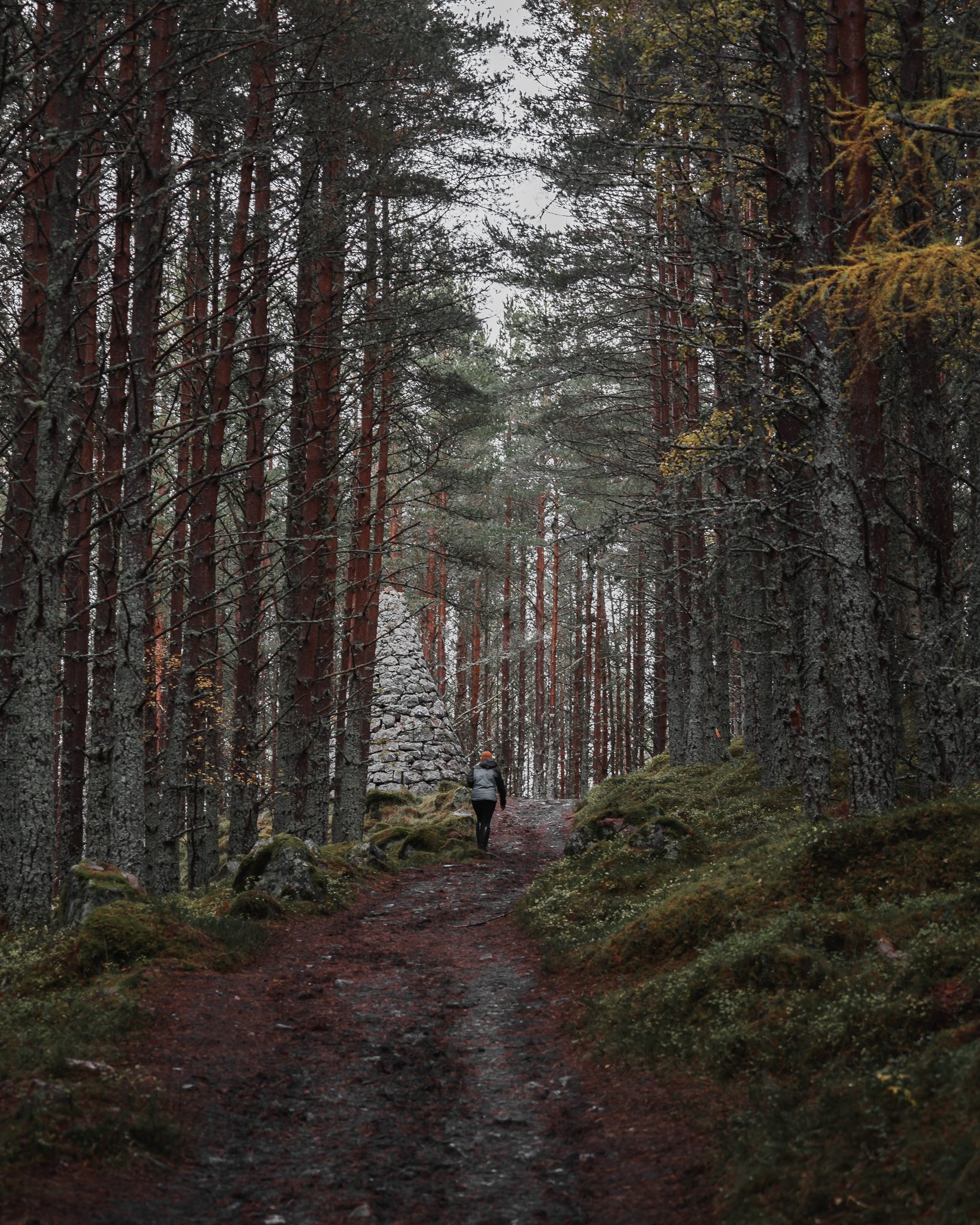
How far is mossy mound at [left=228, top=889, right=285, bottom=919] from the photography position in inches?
378

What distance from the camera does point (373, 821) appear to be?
20.0 metres

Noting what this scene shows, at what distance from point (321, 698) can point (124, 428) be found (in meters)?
5.06

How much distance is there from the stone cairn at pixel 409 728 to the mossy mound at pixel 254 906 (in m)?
13.2

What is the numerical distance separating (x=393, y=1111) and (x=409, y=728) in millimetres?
19517

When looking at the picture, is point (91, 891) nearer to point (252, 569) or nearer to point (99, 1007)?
point (99, 1007)

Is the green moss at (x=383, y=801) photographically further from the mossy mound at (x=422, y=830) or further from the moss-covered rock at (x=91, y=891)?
the moss-covered rock at (x=91, y=891)

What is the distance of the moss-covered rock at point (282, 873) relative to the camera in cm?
1058

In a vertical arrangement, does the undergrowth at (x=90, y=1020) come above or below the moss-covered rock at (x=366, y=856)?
above

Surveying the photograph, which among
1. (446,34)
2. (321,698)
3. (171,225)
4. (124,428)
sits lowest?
(321,698)

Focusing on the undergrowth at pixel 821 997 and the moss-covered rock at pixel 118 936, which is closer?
the undergrowth at pixel 821 997

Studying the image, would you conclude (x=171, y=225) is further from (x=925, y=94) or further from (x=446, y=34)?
(x=925, y=94)

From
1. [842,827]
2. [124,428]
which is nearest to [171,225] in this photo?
[124,428]

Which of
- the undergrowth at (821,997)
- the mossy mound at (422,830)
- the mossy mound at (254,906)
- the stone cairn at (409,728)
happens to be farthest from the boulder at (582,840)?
the stone cairn at (409,728)

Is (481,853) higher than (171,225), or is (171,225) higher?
(171,225)
